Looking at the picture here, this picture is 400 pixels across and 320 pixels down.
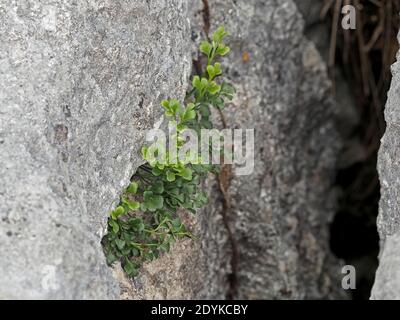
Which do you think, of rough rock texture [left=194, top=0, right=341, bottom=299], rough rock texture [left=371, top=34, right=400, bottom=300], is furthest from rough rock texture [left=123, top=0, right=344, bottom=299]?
rough rock texture [left=371, top=34, right=400, bottom=300]

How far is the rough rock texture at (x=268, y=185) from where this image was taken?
2850 millimetres

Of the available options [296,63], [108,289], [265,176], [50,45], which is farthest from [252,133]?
[108,289]

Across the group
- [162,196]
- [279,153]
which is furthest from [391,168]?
[279,153]

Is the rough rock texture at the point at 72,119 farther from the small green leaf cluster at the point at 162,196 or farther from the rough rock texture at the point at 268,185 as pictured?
the rough rock texture at the point at 268,185

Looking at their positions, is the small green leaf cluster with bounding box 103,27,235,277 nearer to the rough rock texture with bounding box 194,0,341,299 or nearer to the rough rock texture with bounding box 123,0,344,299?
the rough rock texture with bounding box 123,0,344,299

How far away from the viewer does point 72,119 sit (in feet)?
6.63

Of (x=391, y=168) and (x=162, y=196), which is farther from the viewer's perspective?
(x=162, y=196)

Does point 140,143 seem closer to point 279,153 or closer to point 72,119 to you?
point 72,119

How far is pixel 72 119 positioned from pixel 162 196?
0.56m

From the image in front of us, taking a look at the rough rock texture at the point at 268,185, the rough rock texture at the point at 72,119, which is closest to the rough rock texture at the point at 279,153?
the rough rock texture at the point at 268,185

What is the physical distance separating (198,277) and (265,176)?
592 millimetres

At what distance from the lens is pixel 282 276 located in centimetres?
323
